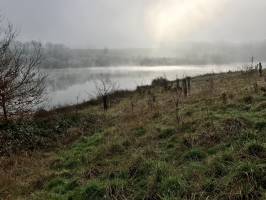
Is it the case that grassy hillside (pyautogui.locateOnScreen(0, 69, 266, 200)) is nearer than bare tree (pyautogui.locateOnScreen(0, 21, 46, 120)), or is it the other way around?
grassy hillside (pyautogui.locateOnScreen(0, 69, 266, 200))

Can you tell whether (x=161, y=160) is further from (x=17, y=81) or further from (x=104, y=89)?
(x=104, y=89)

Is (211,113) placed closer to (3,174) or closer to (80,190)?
(80,190)

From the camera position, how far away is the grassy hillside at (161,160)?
6.74 metres

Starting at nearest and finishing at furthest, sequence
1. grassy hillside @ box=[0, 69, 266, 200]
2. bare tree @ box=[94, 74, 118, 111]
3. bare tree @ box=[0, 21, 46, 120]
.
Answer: grassy hillside @ box=[0, 69, 266, 200] < bare tree @ box=[0, 21, 46, 120] < bare tree @ box=[94, 74, 118, 111]

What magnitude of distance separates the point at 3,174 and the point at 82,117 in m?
7.98

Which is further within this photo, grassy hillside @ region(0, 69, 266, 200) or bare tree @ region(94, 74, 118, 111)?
bare tree @ region(94, 74, 118, 111)

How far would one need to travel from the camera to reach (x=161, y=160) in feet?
27.8

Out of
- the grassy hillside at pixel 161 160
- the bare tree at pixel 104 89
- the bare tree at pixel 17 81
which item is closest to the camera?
the grassy hillside at pixel 161 160

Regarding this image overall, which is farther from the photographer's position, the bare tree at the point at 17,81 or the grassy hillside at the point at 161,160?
the bare tree at the point at 17,81

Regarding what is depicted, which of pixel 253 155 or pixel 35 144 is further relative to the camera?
pixel 35 144

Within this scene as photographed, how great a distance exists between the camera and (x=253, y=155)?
746 cm

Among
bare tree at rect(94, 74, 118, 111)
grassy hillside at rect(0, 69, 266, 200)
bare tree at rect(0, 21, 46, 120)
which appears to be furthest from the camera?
bare tree at rect(94, 74, 118, 111)

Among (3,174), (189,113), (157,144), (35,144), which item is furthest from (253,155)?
(35,144)

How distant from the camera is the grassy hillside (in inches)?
265
